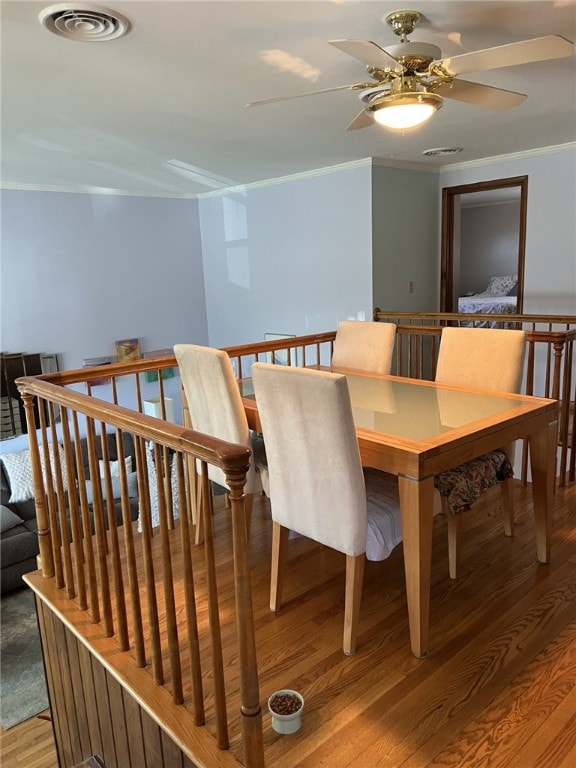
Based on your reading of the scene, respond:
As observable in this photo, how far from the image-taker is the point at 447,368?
9.57 feet

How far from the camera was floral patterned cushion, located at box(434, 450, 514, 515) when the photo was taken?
2.12 meters

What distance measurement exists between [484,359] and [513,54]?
4.43ft

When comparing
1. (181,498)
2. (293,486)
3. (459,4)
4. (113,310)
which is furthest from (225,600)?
(113,310)

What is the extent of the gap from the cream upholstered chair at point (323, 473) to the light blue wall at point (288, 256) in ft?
10.8

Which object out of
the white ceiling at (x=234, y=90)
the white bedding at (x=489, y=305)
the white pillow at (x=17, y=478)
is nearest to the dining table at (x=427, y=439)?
the white ceiling at (x=234, y=90)

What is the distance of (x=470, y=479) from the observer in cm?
221

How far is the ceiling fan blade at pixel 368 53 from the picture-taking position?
5.79ft

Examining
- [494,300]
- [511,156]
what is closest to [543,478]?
[511,156]

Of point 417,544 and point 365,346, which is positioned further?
point 365,346

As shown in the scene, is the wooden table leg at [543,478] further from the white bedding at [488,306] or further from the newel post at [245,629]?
the white bedding at [488,306]

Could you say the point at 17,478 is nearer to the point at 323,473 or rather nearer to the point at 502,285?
the point at 323,473

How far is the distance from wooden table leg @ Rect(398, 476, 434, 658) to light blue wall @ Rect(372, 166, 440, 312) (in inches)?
135

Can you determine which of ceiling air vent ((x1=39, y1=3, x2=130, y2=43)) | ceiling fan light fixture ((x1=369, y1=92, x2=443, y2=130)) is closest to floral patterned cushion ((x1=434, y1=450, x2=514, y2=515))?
ceiling fan light fixture ((x1=369, y1=92, x2=443, y2=130))

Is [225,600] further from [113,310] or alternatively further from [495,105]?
[113,310]
